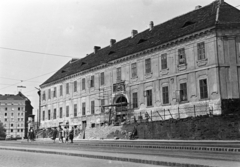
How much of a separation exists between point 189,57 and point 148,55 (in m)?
6.03

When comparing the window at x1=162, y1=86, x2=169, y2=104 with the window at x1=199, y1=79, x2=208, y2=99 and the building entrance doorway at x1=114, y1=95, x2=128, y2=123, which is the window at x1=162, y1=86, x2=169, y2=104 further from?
the building entrance doorway at x1=114, y1=95, x2=128, y2=123

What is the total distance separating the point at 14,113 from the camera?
422 ft

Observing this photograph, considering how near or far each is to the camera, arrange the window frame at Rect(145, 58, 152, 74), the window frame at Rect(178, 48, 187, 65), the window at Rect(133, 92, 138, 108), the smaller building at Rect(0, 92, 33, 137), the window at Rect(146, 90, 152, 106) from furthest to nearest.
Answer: the smaller building at Rect(0, 92, 33, 137)
the window at Rect(133, 92, 138, 108)
the window frame at Rect(145, 58, 152, 74)
the window at Rect(146, 90, 152, 106)
the window frame at Rect(178, 48, 187, 65)

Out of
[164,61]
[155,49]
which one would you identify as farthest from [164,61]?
[155,49]

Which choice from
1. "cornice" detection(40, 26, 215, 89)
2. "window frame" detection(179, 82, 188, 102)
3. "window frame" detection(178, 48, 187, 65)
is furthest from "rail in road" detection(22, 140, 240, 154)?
"cornice" detection(40, 26, 215, 89)

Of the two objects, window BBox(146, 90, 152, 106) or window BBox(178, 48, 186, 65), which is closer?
window BBox(178, 48, 186, 65)

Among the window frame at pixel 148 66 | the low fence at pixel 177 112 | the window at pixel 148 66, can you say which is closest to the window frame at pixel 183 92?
the low fence at pixel 177 112

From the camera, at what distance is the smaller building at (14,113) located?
128m

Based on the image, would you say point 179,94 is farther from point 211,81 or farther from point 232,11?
point 232,11

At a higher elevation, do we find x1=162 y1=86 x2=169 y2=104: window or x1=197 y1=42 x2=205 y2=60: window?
x1=197 y1=42 x2=205 y2=60: window

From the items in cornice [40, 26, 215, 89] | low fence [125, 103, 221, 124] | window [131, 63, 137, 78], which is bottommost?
low fence [125, 103, 221, 124]

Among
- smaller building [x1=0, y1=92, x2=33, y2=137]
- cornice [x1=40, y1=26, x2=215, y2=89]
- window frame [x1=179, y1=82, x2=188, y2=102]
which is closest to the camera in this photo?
cornice [x1=40, y1=26, x2=215, y2=89]

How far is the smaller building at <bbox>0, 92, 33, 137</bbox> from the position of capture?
128250 mm

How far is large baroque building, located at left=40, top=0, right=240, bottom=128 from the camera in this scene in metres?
30.7
